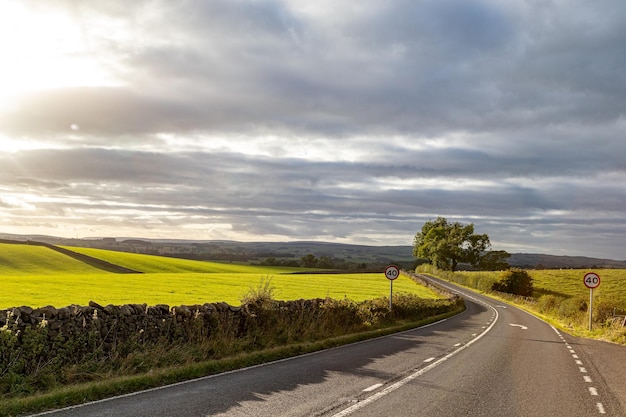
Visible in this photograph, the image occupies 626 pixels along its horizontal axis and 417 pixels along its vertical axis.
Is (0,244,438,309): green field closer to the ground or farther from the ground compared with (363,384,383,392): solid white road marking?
closer to the ground

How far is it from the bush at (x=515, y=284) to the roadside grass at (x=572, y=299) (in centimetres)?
145

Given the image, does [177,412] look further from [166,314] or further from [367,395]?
[166,314]

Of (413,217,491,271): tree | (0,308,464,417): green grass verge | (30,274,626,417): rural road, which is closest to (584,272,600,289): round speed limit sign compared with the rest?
(30,274,626,417): rural road

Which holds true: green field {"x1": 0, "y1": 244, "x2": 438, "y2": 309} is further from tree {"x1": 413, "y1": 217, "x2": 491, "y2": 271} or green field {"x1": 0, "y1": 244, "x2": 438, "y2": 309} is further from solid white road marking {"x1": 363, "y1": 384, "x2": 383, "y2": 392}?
tree {"x1": 413, "y1": 217, "x2": 491, "y2": 271}

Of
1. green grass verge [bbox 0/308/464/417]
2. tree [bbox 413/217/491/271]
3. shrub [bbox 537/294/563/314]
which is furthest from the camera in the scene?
tree [bbox 413/217/491/271]

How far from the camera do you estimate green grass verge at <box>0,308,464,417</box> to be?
9273 mm

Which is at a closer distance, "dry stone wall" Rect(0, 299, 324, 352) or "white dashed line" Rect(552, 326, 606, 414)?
"white dashed line" Rect(552, 326, 606, 414)

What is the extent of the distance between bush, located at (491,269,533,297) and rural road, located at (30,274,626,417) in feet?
263

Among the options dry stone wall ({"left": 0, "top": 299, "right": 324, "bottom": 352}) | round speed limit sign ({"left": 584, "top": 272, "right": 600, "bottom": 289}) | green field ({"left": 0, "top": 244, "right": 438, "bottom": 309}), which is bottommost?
green field ({"left": 0, "top": 244, "right": 438, "bottom": 309})

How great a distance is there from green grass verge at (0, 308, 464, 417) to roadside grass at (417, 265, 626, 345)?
53.0 ft

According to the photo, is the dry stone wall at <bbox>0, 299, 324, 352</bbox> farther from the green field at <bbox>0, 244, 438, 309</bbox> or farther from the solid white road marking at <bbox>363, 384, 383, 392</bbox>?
the solid white road marking at <bbox>363, 384, 383, 392</bbox>

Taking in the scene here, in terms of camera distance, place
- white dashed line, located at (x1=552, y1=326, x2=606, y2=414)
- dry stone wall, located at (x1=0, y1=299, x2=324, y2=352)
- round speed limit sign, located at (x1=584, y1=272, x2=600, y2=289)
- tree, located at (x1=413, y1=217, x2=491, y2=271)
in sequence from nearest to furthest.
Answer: white dashed line, located at (x1=552, y1=326, x2=606, y2=414) → dry stone wall, located at (x1=0, y1=299, x2=324, y2=352) → round speed limit sign, located at (x1=584, y1=272, x2=600, y2=289) → tree, located at (x1=413, y1=217, x2=491, y2=271)

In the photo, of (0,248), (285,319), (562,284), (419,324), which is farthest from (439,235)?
(285,319)

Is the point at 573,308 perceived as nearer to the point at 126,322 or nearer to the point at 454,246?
the point at 126,322
